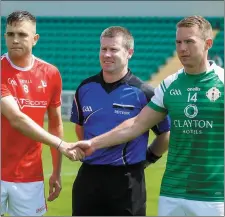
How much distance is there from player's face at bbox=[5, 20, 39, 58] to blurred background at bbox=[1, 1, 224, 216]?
66.3ft

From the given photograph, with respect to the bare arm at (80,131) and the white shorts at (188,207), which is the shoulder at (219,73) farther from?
the bare arm at (80,131)

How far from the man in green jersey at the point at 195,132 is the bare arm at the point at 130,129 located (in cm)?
21

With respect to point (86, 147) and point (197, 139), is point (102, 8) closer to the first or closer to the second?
point (86, 147)

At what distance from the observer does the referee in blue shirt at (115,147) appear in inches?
219

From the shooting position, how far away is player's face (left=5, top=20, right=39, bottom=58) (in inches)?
220

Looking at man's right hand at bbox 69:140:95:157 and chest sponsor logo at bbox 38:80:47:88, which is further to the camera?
chest sponsor logo at bbox 38:80:47:88

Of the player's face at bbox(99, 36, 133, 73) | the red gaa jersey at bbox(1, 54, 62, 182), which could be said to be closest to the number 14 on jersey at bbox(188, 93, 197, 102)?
the player's face at bbox(99, 36, 133, 73)

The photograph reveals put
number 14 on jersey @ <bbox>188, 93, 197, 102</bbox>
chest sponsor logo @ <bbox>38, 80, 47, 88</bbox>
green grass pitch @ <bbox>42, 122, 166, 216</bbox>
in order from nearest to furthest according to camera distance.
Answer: number 14 on jersey @ <bbox>188, 93, 197, 102</bbox>
chest sponsor logo @ <bbox>38, 80, 47, 88</bbox>
green grass pitch @ <bbox>42, 122, 166, 216</bbox>

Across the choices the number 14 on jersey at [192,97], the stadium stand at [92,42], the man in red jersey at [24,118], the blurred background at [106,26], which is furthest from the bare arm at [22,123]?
the stadium stand at [92,42]

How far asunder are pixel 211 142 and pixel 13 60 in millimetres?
1864

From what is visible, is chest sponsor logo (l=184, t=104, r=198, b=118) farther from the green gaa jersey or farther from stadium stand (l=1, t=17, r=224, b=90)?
stadium stand (l=1, t=17, r=224, b=90)

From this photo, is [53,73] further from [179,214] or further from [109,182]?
[179,214]

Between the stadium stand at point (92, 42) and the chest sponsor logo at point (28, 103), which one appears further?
the stadium stand at point (92, 42)

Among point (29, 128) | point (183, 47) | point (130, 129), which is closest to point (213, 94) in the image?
point (183, 47)
